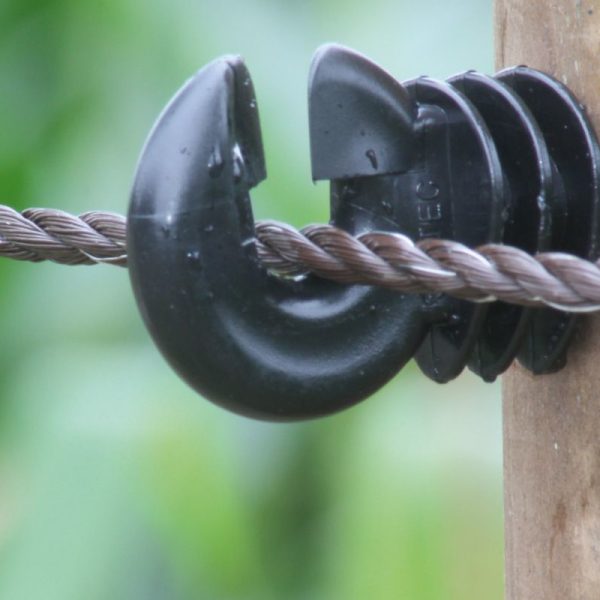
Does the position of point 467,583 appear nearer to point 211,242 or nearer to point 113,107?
point 113,107

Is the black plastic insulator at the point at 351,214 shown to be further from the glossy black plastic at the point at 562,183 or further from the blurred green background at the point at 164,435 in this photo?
the blurred green background at the point at 164,435

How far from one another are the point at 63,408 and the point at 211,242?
3.36 feet

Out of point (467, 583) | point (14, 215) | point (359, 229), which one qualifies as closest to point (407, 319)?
point (359, 229)

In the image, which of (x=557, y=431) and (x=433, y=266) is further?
(x=557, y=431)

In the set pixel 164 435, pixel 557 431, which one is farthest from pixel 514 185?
pixel 164 435

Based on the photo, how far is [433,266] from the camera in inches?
17.6

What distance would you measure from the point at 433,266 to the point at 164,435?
102 centimetres

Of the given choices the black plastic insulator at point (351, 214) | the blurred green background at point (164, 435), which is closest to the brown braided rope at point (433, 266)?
the black plastic insulator at point (351, 214)

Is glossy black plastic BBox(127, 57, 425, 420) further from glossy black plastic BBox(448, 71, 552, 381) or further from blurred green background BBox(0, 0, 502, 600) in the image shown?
blurred green background BBox(0, 0, 502, 600)

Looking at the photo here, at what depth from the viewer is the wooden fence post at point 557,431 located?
0.53 m

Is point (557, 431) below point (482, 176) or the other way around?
below

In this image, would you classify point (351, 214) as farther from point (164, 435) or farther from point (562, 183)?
point (164, 435)

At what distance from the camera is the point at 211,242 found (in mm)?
471

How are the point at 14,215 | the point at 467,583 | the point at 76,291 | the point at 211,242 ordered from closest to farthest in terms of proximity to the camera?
the point at 211,242 < the point at 14,215 < the point at 467,583 < the point at 76,291
